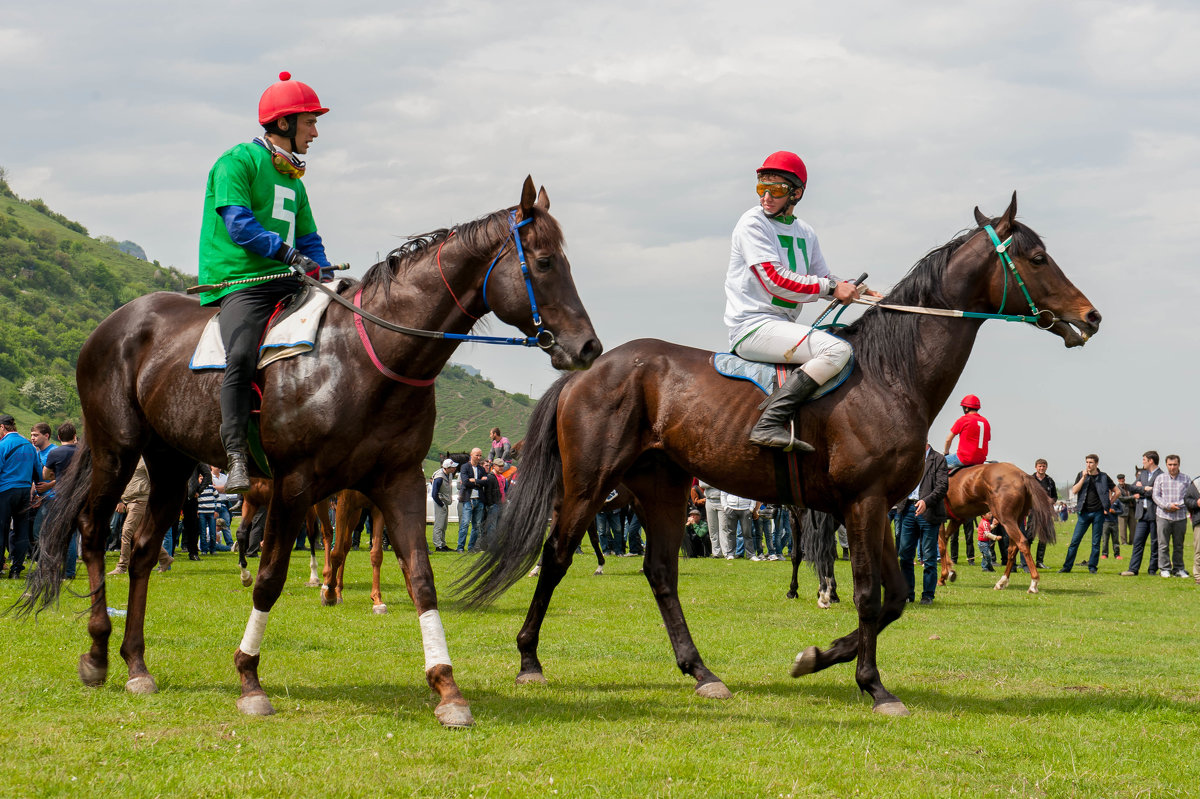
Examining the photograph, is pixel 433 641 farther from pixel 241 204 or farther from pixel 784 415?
pixel 241 204

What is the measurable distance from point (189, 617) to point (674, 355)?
6.17 metres

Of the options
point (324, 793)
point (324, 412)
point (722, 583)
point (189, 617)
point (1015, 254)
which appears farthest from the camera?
point (722, 583)

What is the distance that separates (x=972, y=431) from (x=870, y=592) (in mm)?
9604

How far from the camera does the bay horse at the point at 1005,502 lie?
18.0m

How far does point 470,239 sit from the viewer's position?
602cm

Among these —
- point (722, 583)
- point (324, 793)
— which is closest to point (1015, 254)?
point (324, 793)

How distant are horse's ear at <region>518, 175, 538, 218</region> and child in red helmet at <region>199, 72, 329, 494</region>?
50.7 inches

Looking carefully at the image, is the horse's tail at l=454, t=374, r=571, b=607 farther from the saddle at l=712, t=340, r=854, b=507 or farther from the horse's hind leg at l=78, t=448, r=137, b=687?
the horse's hind leg at l=78, t=448, r=137, b=687

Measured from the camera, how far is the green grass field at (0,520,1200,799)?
4762mm

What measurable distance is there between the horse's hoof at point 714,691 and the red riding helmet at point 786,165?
134 inches

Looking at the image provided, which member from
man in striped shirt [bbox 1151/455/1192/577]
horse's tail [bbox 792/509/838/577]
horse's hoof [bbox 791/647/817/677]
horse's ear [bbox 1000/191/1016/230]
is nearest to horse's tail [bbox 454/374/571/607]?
horse's hoof [bbox 791/647/817/677]

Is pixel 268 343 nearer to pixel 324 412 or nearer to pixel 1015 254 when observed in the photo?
pixel 324 412

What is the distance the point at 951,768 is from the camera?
5.23 meters

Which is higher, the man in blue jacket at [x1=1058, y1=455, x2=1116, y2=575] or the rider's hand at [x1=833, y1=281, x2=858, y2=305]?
the rider's hand at [x1=833, y1=281, x2=858, y2=305]
